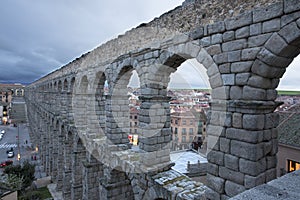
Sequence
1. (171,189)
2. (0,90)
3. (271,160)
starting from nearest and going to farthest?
1. (271,160)
2. (171,189)
3. (0,90)

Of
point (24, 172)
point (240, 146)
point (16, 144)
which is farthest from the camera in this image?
point (16, 144)

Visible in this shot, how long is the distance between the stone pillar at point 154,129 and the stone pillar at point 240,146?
6.64 ft

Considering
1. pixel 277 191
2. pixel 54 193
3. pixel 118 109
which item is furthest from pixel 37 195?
pixel 277 191

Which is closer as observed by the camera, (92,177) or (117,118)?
(117,118)

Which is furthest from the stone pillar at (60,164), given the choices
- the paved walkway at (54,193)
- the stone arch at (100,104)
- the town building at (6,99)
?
the town building at (6,99)

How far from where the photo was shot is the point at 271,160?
3.59 m

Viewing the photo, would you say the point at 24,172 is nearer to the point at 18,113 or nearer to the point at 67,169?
the point at 67,169

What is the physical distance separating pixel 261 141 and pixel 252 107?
0.59 meters

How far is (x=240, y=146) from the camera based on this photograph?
3.55 meters

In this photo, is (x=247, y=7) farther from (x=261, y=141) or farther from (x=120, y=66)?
(x=120, y=66)

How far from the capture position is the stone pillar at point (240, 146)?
339 cm

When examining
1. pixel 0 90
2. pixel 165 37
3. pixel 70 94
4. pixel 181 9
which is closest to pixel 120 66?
pixel 165 37

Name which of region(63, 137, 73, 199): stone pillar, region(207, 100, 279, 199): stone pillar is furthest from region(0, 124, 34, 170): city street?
region(207, 100, 279, 199): stone pillar

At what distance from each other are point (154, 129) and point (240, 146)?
2641 millimetres
